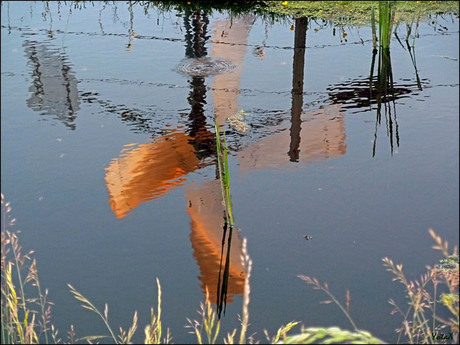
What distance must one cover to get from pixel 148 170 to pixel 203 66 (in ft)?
4.57

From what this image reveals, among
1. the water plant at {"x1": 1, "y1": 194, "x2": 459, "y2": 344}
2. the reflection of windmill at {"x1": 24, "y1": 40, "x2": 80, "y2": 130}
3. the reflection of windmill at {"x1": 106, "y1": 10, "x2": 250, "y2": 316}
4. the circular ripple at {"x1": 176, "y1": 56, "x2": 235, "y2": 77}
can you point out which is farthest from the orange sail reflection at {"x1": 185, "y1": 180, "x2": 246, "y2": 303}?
the circular ripple at {"x1": 176, "y1": 56, "x2": 235, "y2": 77}

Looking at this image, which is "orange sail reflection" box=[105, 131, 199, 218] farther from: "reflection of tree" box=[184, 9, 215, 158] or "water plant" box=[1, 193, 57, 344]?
"water plant" box=[1, 193, 57, 344]

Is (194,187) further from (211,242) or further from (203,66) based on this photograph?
(203,66)

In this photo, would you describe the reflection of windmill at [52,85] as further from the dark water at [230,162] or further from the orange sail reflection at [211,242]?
the orange sail reflection at [211,242]

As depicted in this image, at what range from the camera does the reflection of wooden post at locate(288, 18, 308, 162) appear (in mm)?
3619

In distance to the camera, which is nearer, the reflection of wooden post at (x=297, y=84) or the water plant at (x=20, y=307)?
the water plant at (x=20, y=307)

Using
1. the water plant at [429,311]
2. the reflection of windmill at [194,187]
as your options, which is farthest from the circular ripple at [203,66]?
the water plant at [429,311]

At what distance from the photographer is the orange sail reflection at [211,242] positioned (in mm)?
2572

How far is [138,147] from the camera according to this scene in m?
3.57

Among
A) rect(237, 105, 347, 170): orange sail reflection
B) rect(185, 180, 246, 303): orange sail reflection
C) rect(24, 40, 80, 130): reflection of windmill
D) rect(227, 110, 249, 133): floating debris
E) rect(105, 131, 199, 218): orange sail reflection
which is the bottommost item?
rect(185, 180, 246, 303): orange sail reflection

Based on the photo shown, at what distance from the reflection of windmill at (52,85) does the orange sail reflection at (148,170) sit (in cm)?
49

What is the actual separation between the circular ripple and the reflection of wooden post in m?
Answer: 0.42

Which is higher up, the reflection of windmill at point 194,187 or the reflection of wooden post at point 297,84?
the reflection of wooden post at point 297,84

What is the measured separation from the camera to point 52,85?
430 cm
